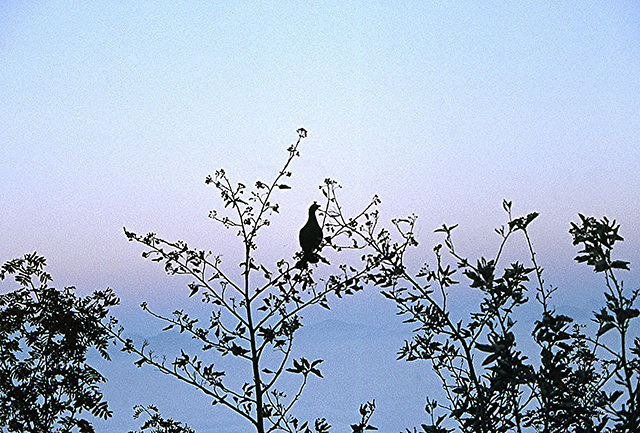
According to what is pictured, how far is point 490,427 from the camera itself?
1776 mm

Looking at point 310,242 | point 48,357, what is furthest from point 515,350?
point 48,357

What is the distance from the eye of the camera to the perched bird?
8.72 feet

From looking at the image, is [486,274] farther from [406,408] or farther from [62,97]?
[62,97]

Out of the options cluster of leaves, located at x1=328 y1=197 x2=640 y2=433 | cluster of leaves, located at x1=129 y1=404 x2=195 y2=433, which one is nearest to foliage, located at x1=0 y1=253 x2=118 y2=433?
cluster of leaves, located at x1=129 y1=404 x2=195 y2=433

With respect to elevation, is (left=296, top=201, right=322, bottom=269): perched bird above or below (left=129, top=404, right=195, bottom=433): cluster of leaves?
above

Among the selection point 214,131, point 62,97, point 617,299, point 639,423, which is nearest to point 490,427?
point 639,423

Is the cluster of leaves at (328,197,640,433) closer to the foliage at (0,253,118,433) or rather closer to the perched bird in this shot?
the perched bird

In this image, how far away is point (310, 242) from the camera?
267 centimetres

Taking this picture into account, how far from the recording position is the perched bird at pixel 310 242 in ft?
8.72

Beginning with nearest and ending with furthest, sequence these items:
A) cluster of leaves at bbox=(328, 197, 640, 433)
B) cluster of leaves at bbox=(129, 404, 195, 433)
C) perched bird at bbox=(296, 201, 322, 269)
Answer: cluster of leaves at bbox=(328, 197, 640, 433)
perched bird at bbox=(296, 201, 322, 269)
cluster of leaves at bbox=(129, 404, 195, 433)

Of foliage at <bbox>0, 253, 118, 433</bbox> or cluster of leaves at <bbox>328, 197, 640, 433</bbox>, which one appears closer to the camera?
cluster of leaves at <bbox>328, 197, 640, 433</bbox>

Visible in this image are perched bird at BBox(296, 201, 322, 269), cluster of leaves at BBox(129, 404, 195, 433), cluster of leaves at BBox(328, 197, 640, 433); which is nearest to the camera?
cluster of leaves at BBox(328, 197, 640, 433)

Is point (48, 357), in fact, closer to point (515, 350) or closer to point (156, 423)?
point (156, 423)

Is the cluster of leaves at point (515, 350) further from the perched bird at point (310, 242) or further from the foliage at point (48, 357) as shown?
the foliage at point (48, 357)
